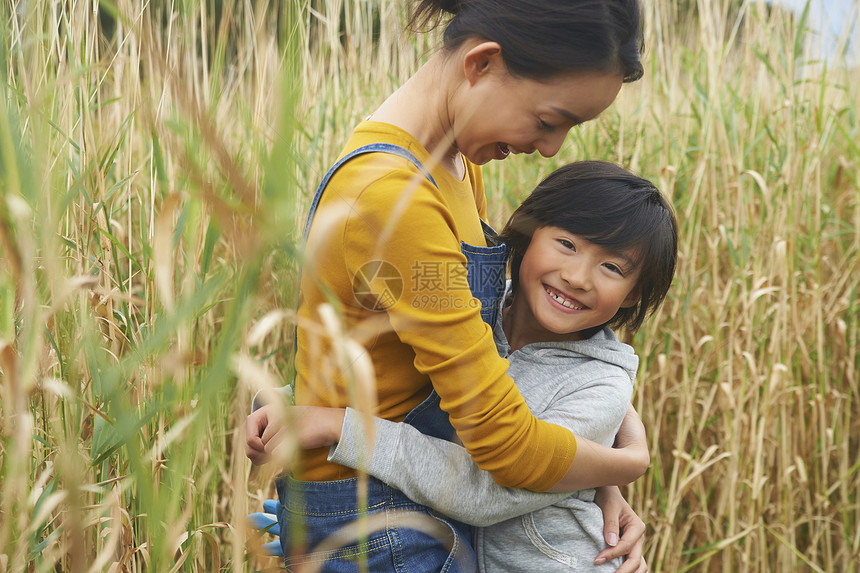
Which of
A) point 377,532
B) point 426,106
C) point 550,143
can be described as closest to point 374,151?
point 426,106

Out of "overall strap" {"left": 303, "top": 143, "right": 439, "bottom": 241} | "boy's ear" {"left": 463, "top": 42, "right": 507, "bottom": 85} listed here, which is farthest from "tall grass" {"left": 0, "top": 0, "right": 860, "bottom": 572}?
"boy's ear" {"left": 463, "top": 42, "right": 507, "bottom": 85}

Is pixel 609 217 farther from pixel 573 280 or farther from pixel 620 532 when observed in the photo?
pixel 620 532

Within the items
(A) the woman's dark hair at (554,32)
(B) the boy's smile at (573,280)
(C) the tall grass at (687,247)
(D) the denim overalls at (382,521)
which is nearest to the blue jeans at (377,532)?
(D) the denim overalls at (382,521)

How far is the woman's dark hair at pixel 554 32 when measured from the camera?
2.75ft

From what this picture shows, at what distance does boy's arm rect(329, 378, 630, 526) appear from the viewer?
2.81 ft

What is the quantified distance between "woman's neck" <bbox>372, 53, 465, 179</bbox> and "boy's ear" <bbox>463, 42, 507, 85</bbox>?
0.03m

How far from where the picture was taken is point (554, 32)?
32.9 inches

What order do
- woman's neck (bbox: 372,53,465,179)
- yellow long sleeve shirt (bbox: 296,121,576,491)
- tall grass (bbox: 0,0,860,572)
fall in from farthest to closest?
tall grass (bbox: 0,0,860,572), woman's neck (bbox: 372,53,465,179), yellow long sleeve shirt (bbox: 296,121,576,491)

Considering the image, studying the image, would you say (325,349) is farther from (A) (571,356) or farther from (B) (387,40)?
(B) (387,40)

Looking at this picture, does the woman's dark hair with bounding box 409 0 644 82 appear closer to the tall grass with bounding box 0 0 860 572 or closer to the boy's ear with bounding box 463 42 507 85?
the boy's ear with bounding box 463 42 507 85

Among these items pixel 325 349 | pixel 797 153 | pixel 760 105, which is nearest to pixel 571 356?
pixel 325 349

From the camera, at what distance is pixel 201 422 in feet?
1.52

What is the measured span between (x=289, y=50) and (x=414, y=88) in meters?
0.46

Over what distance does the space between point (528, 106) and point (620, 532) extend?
0.66 meters
